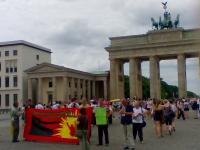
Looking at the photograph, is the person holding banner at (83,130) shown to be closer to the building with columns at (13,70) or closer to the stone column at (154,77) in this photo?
the stone column at (154,77)

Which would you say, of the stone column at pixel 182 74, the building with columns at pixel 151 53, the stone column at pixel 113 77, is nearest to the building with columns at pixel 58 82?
the stone column at pixel 113 77

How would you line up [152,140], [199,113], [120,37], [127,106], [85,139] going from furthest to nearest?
1. [120,37]
2. [199,113]
3. [152,140]
4. [127,106]
5. [85,139]

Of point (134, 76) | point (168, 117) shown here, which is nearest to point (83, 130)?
point (168, 117)

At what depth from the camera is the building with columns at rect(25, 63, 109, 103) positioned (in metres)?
94.9

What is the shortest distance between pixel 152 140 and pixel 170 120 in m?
3.88

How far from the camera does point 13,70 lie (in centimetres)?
10169

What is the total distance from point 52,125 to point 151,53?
216ft

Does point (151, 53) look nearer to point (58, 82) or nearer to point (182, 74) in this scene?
point (182, 74)

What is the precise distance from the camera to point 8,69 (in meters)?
102

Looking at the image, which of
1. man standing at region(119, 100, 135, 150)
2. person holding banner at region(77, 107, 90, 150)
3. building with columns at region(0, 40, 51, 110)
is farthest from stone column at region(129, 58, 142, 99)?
person holding banner at region(77, 107, 90, 150)

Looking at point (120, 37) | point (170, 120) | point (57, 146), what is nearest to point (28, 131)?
point (57, 146)

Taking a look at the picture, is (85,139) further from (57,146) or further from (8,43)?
(8,43)

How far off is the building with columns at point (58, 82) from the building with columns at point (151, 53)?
1113 cm

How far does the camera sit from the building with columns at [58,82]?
311ft
